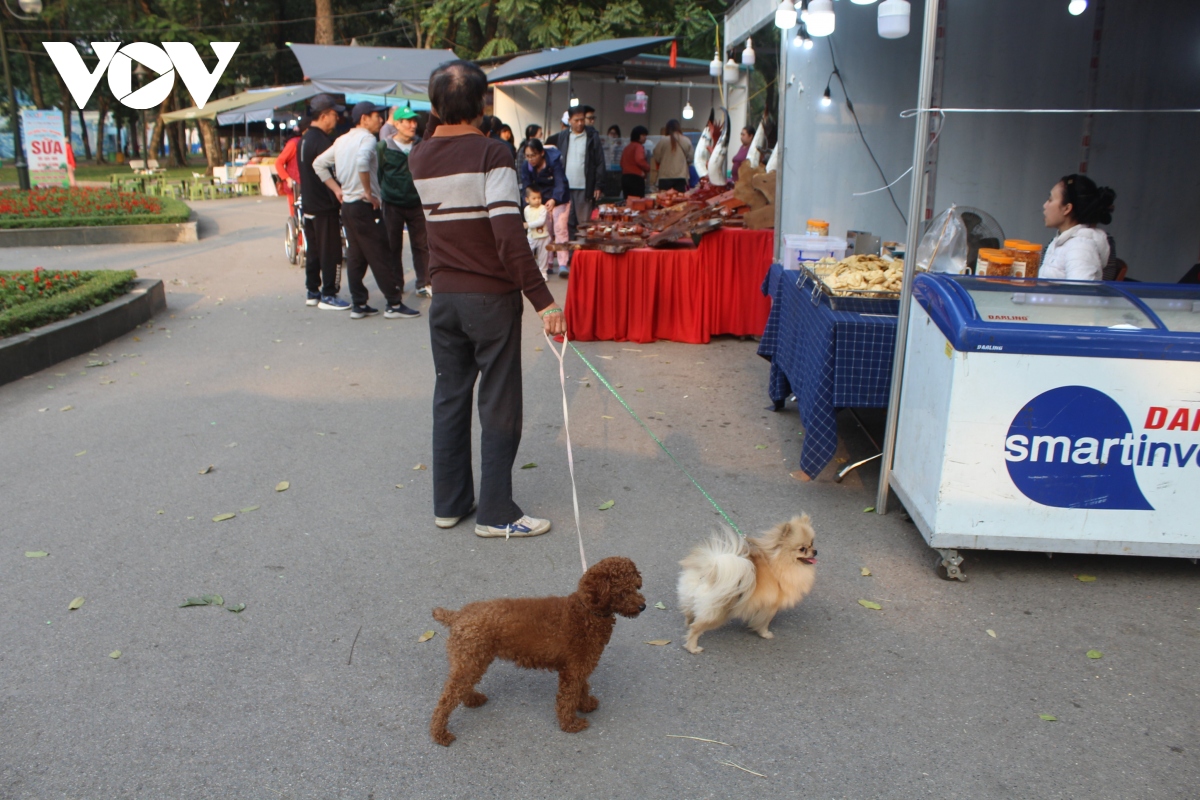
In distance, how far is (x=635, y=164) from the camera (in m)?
15.9

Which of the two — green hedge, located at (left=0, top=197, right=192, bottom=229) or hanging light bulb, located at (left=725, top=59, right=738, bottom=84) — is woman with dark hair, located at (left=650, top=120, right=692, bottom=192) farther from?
green hedge, located at (left=0, top=197, right=192, bottom=229)

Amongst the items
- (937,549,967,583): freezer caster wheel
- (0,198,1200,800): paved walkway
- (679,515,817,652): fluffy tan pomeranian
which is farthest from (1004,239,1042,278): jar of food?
(679,515,817,652): fluffy tan pomeranian

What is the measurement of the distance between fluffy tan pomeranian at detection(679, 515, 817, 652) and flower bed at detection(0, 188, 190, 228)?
15580 millimetres

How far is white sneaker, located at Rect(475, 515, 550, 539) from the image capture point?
4.33 metres

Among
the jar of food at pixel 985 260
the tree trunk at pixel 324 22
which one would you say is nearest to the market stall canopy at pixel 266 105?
the tree trunk at pixel 324 22

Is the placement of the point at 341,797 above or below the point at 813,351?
below

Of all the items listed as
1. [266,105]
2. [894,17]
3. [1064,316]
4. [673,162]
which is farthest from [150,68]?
Result: [1064,316]

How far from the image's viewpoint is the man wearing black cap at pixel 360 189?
846cm

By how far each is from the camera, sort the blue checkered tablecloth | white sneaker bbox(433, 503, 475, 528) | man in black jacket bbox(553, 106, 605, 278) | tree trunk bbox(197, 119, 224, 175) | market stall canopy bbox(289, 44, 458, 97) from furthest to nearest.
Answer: tree trunk bbox(197, 119, 224, 175)
market stall canopy bbox(289, 44, 458, 97)
man in black jacket bbox(553, 106, 605, 278)
the blue checkered tablecloth
white sneaker bbox(433, 503, 475, 528)

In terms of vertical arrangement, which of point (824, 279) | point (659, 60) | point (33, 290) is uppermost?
point (659, 60)

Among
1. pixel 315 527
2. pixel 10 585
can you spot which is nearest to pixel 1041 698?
pixel 315 527

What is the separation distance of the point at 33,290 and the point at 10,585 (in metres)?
5.87

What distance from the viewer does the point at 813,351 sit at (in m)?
5.11

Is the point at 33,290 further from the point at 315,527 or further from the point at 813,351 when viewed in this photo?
the point at 813,351
